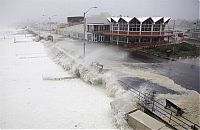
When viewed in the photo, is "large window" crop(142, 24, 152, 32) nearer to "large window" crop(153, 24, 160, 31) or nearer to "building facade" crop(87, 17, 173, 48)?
"building facade" crop(87, 17, 173, 48)

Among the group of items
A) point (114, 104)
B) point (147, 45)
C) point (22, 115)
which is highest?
point (147, 45)

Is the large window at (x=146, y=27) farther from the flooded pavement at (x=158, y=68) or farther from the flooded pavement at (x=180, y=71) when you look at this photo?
the flooded pavement at (x=180, y=71)

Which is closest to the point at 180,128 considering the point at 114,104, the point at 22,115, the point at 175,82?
the point at 114,104

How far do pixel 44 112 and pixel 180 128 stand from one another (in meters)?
8.77

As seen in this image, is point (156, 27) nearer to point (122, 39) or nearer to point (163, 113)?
point (122, 39)

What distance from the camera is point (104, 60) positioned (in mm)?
26609

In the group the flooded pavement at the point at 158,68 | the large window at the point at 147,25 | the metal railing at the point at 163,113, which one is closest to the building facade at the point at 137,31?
the large window at the point at 147,25

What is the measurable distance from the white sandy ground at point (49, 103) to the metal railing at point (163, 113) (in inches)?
93.1

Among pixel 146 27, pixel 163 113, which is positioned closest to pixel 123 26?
pixel 146 27

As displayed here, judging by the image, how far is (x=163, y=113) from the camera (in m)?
12.1

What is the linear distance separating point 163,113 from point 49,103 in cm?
836

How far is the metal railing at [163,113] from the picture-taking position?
10606 mm

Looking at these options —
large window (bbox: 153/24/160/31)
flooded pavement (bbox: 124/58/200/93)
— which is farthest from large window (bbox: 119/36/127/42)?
flooded pavement (bbox: 124/58/200/93)

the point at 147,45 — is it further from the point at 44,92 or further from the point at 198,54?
the point at 44,92
